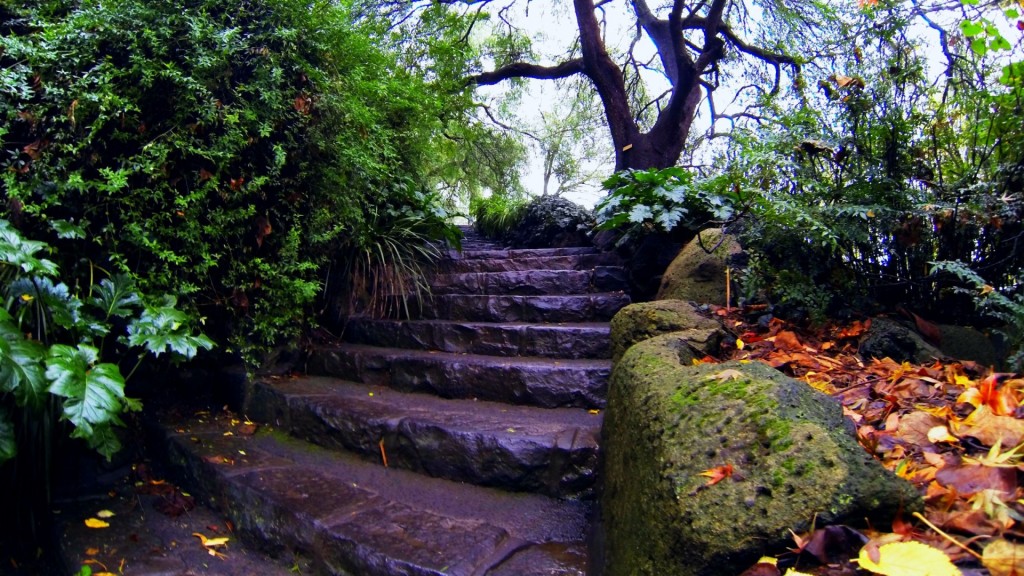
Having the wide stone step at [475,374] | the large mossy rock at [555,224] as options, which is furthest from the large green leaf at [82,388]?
the large mossy rock at [555,224]

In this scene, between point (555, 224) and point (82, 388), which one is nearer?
point (82, 388)

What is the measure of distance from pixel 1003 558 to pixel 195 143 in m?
3.03

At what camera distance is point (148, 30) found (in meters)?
2.48

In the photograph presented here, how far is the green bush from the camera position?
2.40m

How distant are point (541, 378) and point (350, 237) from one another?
5.28ft

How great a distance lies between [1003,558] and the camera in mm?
736

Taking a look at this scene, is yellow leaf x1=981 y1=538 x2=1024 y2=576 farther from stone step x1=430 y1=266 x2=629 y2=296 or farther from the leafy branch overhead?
the leafy branch overhead

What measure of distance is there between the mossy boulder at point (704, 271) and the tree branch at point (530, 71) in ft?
20.5

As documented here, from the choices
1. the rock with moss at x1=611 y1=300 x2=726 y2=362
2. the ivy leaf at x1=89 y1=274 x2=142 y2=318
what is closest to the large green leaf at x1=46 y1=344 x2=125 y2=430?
the ivy leaf at x1=89 y1=274 x2=142 y2=318

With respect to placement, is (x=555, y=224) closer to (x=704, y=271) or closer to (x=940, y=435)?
(x=704, y=271)

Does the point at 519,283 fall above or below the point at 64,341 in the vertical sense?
above

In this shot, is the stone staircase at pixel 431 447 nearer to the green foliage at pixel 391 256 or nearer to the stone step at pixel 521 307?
the stone step at pixel 521 307

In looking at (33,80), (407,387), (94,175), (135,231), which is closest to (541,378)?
(407,387)

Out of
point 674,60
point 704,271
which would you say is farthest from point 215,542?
point 674,60
